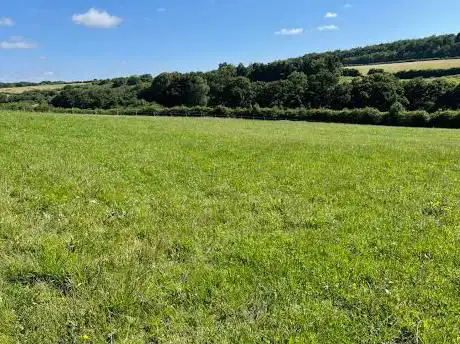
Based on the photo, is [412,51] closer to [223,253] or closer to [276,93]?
[276,93]

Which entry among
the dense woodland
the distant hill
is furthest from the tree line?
the distant hill

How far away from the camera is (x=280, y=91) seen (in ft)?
358

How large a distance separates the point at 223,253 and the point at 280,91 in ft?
345

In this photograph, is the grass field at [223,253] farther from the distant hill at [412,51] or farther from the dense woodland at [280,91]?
the distant hill at [412,51]

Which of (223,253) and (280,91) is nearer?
(223,253)

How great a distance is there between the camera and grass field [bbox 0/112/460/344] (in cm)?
522

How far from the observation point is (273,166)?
13.1 m

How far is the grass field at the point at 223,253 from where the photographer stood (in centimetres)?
522

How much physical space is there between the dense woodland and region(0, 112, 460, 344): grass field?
71.3 meters

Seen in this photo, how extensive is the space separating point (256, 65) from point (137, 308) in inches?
5936

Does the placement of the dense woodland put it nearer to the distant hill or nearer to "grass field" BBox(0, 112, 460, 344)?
the distant hill

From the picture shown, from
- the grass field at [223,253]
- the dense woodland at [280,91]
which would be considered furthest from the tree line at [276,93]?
the grass field at [223,253]

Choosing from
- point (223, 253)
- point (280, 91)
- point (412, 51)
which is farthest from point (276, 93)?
point (223, 253)

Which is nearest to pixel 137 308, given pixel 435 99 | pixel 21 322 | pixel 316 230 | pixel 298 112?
pixel 21 322
